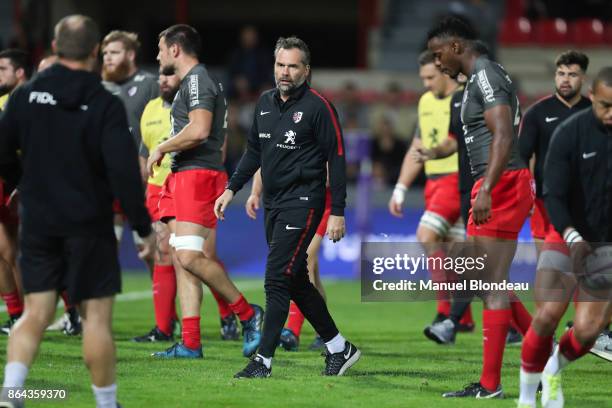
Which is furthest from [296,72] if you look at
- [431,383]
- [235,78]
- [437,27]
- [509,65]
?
[509,65]

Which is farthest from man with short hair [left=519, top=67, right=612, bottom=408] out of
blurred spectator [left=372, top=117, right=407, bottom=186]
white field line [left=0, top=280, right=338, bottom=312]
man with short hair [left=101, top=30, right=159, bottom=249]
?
blurred spectator [left=372, top=117, right=407, bottom=186]

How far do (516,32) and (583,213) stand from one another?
17574 millimetres

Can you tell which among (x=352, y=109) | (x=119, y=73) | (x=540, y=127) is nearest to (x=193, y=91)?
(x=119, y=73)

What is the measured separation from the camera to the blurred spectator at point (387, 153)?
19.9 meters

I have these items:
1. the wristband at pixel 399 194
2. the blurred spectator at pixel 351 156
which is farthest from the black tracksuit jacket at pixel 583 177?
the blurred spectator at pixel 351 156

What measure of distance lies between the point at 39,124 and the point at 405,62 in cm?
1872

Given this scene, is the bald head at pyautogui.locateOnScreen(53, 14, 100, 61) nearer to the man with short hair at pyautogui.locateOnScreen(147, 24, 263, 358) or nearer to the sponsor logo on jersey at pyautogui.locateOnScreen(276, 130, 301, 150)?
the sponsor logo on jersey at pyautogui.locateOnScreen(276, 130, 301, 150)

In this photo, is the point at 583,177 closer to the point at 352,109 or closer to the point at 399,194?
the point at 399,194

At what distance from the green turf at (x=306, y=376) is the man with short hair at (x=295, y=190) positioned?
13.1 inches

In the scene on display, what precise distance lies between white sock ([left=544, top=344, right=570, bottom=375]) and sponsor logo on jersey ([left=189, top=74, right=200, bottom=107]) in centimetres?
339

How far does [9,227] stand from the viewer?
10.9 metres

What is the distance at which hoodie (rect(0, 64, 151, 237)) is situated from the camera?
268 inches

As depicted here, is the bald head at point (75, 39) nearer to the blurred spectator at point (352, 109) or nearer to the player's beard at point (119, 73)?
the player's beard at point (119, 73)

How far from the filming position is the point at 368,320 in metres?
13.6
